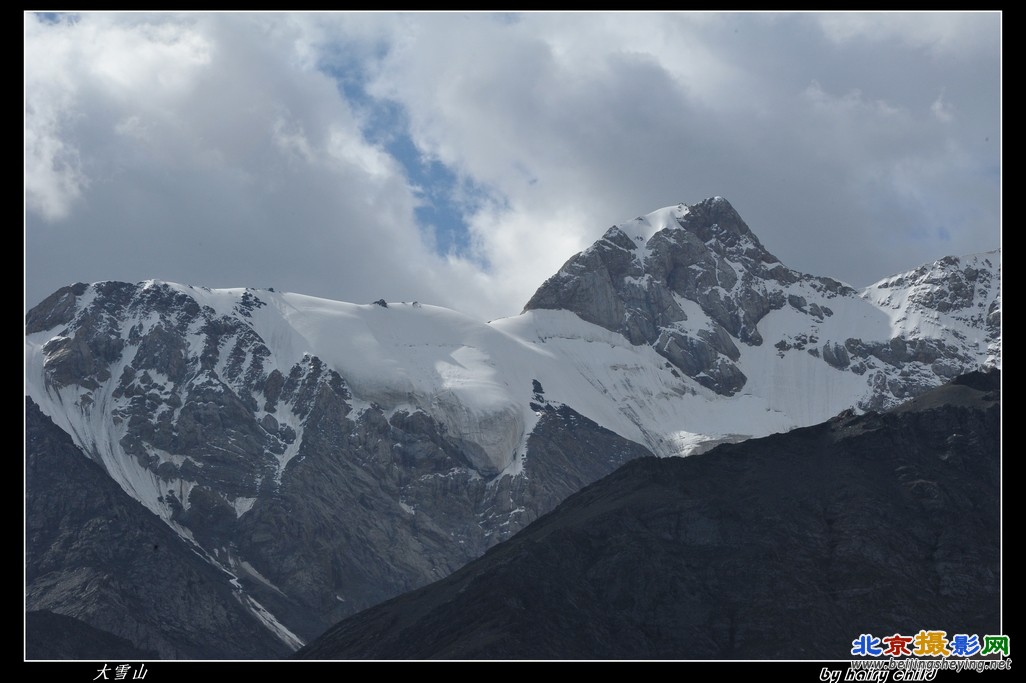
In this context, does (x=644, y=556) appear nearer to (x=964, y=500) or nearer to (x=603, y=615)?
(x=603, y=615)

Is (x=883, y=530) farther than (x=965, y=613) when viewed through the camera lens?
Yes

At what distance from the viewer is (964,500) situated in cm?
19838

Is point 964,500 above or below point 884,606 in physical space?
above

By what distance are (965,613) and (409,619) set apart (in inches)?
2410

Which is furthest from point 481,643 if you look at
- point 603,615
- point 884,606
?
point 884,606
